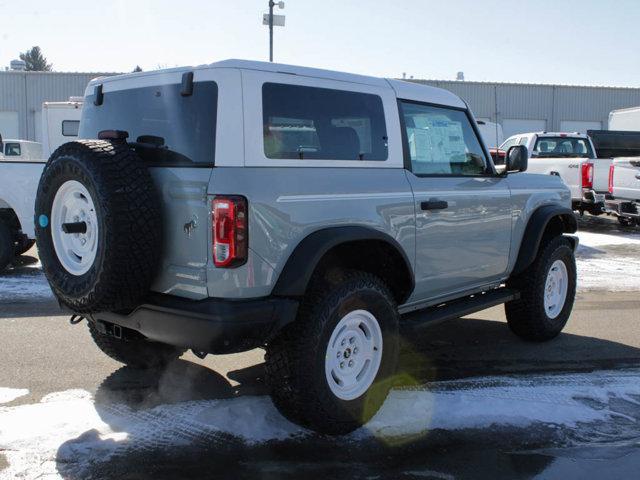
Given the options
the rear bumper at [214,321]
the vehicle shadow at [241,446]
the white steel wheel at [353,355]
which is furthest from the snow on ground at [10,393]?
the white steel wheel at [353,355]

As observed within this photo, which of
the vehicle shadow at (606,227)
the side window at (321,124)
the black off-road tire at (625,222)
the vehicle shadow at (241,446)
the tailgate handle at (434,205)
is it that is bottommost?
the vehicle shadow at (241,446)

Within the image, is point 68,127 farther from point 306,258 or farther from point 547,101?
point 547,101

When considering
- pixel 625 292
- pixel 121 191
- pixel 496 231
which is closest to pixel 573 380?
pixel 496 231

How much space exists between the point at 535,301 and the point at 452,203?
1.54 meters

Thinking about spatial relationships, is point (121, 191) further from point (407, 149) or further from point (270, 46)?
point (270, 46)

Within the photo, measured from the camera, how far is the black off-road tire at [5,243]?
8117 mm

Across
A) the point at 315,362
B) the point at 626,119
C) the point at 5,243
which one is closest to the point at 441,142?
the point at 315,362

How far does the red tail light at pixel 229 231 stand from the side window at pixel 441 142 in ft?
5.18

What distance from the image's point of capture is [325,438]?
3.66 meters

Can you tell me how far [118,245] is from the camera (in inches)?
123

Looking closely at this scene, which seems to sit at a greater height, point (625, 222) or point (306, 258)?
point (306, 258)

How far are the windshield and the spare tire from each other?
42.3 feet

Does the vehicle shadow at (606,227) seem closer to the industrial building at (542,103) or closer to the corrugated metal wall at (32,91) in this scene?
the industrial building at (542,103)

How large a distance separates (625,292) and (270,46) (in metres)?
15.1
